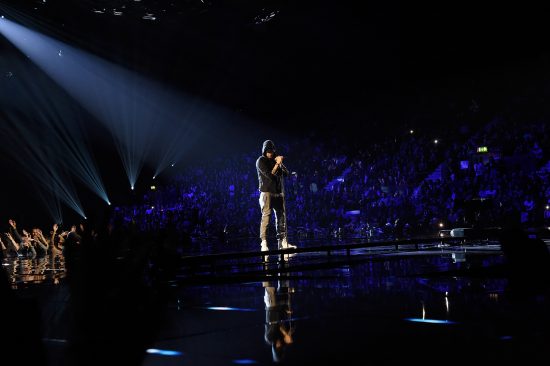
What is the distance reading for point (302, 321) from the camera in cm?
336

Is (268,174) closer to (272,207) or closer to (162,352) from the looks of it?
(272,207)

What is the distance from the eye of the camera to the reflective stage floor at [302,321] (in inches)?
93.2

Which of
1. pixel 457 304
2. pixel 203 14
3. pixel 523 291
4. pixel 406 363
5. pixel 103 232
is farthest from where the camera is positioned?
pixel 203 14

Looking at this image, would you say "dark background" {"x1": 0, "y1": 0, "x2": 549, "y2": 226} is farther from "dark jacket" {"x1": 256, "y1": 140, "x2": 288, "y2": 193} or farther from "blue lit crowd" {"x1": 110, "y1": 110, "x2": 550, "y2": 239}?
"dark jacket" {"x1": 256, "y1": 140, "x2": 288, "y2": 193}

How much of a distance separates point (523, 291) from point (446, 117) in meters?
16.4

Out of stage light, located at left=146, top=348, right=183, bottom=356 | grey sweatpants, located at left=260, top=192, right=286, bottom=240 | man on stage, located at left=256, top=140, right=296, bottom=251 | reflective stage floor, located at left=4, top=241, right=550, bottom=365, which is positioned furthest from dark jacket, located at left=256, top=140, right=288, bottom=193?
stage light, located at left=146, top=348, right=183, bottom=356

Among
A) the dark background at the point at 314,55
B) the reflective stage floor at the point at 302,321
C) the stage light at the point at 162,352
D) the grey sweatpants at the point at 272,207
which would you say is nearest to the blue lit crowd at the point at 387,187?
the dark background at the point at 314,55

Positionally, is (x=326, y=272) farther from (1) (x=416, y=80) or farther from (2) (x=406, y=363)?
(1) (x=416, y=80)

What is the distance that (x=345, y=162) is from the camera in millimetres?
21094

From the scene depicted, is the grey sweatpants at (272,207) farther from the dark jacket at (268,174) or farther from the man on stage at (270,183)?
the dark jacket at (268,174)

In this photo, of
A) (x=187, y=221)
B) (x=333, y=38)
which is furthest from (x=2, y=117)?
(x=333, y=38)

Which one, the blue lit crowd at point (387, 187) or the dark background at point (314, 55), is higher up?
the dark background at point (314, 55)

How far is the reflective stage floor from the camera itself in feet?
7.77

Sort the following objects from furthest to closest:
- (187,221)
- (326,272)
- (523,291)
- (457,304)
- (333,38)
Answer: (187,221), (333,38), (326,272), (523,291), (457,304)
